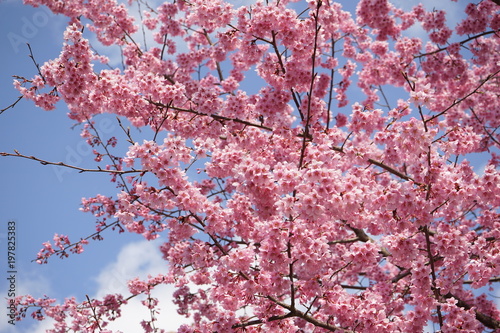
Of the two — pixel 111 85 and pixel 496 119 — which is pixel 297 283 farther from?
pixel 496 119

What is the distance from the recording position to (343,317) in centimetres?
566

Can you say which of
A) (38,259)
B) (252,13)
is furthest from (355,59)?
(38,259)

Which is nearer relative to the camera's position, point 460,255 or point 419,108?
point 419,108

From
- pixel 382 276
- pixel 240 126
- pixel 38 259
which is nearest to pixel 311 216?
pixel 240 126

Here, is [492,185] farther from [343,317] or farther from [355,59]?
[355,59]

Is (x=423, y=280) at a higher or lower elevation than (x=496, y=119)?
lower

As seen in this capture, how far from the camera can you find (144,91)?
22.4 ft

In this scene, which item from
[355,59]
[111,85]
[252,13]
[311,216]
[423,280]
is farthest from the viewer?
[355,59]

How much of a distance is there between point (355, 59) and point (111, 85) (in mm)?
8994

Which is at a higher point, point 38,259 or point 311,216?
point 38,259

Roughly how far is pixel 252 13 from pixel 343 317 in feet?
17.6

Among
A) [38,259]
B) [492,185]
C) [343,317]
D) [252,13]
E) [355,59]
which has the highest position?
[355,59]

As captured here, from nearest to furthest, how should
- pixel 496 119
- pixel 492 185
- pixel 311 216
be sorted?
pixel 311 216, pixel 492 185, pixel 496 119

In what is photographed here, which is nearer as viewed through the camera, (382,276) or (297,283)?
(297,283)
